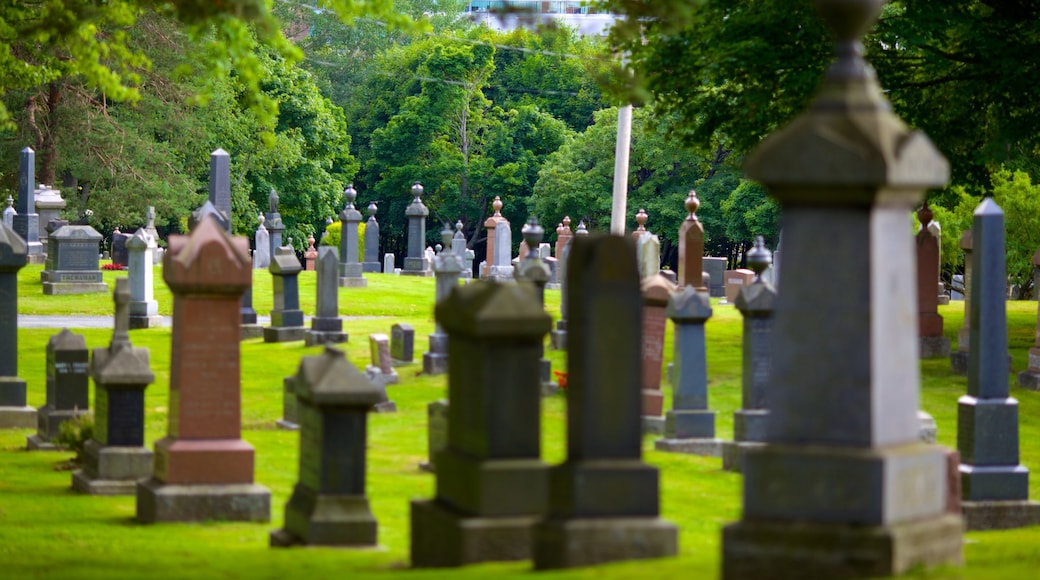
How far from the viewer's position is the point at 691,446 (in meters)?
16.9

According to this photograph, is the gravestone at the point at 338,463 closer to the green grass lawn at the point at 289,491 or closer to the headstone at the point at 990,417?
the green grass lawn at the point at 289,491

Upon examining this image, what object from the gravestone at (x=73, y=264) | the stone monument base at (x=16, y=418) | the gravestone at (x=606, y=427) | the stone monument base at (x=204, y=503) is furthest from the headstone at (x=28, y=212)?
the gravestone at (x=606, y=427)

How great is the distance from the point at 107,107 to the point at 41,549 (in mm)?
40133

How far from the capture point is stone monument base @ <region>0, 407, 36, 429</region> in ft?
57.8

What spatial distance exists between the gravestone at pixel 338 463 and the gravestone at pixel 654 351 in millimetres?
7573

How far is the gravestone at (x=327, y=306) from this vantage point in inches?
977

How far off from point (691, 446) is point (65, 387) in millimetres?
6126

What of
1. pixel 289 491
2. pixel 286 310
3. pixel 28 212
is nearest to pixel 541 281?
pixel 286 310

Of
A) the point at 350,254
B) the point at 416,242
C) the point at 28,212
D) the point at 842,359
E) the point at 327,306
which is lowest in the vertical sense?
the point at 842,359

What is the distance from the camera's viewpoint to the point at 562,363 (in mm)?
23078

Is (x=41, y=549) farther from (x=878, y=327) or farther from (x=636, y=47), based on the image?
(x=636, y=47)

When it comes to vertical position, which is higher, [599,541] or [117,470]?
[599,541]

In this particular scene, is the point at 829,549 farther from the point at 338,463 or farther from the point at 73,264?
the point at 73,264

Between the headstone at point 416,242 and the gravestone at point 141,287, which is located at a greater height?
the headstone at point 416,242
